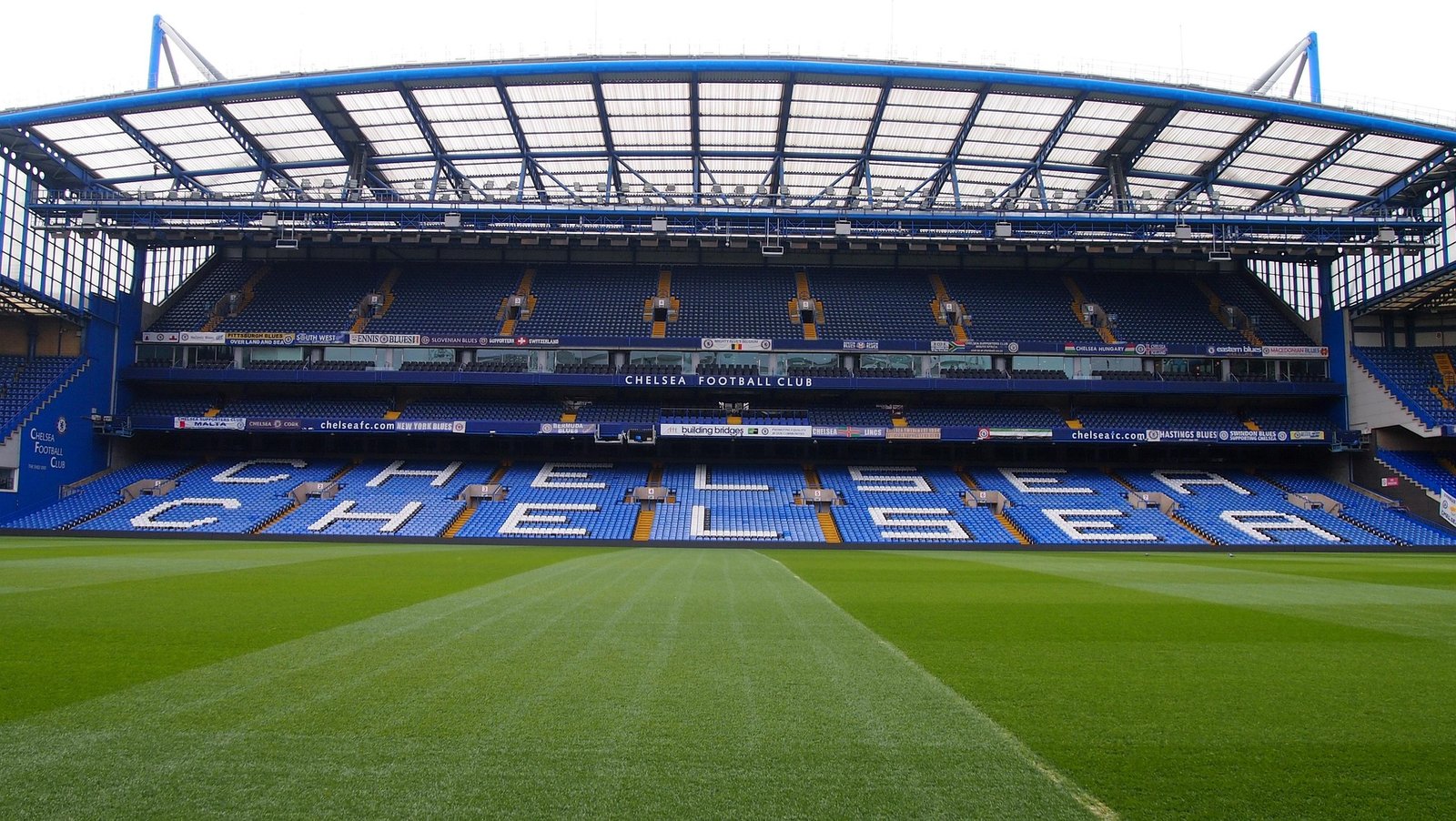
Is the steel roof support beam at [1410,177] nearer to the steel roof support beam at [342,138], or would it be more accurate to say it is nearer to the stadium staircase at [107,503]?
the steel roof support beam at [342,138]

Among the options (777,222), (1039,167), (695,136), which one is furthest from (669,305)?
(1039,167)

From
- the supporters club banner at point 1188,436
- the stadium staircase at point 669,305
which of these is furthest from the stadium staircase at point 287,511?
the supporters club banner at point 1188,436

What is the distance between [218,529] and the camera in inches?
1534

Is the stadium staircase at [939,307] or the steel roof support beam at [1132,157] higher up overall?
the steel roof support beam at [1132,157]

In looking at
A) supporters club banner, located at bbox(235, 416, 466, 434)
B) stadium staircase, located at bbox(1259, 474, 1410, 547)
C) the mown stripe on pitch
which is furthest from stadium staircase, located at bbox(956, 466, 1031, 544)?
the mown stripe on pitch

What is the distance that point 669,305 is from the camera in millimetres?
52750

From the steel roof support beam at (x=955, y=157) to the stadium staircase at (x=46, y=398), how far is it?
1808 inches

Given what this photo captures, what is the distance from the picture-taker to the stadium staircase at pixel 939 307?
50.8 m

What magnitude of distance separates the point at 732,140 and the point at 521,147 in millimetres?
10995

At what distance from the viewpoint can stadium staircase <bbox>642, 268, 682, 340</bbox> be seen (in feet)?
167

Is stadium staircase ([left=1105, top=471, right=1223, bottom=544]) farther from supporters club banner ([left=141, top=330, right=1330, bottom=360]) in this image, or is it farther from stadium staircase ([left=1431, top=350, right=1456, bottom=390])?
stadium staircase ([left=1431, top=350, right=1456, bottom=390])

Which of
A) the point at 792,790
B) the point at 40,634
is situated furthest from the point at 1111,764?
the point at 40,634

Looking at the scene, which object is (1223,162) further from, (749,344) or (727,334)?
(727,334)

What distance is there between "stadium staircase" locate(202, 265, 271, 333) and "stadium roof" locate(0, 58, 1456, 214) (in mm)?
7256
